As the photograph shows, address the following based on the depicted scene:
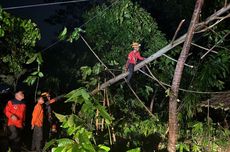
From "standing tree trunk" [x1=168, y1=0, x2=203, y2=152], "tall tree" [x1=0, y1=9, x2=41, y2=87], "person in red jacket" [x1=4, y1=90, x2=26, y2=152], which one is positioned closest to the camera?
"standing tree trunk" [x1=168, y1=0, x2=203, y2=152]

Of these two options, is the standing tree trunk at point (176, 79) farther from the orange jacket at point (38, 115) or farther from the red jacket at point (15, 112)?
the red jacket at point (15, 112)

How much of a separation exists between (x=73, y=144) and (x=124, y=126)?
6226 millimetres

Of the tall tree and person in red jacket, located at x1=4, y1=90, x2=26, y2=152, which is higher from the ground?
the tall tree

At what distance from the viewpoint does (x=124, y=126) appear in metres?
8.65

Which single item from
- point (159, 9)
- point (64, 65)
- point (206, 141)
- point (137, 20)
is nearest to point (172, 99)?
point (206, 141)

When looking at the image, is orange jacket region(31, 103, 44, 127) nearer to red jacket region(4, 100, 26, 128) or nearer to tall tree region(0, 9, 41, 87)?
red jacket region(4, 100, 26, 128)

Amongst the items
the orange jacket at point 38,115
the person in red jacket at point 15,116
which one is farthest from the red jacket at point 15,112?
the orange jacket at point 38,115

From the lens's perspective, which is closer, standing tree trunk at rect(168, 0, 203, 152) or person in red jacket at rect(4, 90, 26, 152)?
standing tree trunk at rect(168, 0, 203, 152)

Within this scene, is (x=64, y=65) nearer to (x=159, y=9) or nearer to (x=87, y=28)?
(x=87, y=28)

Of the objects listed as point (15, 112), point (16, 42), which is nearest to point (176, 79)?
point (16, 42)

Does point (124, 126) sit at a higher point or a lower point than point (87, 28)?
lower

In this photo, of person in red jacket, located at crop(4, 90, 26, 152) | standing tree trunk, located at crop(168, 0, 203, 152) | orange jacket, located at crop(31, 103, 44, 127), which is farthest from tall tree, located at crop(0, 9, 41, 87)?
standing tree trunk, located at crop(168, 0, 203, 152)

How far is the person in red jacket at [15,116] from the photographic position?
672 cm

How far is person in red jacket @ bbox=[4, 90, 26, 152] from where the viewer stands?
265 inches
